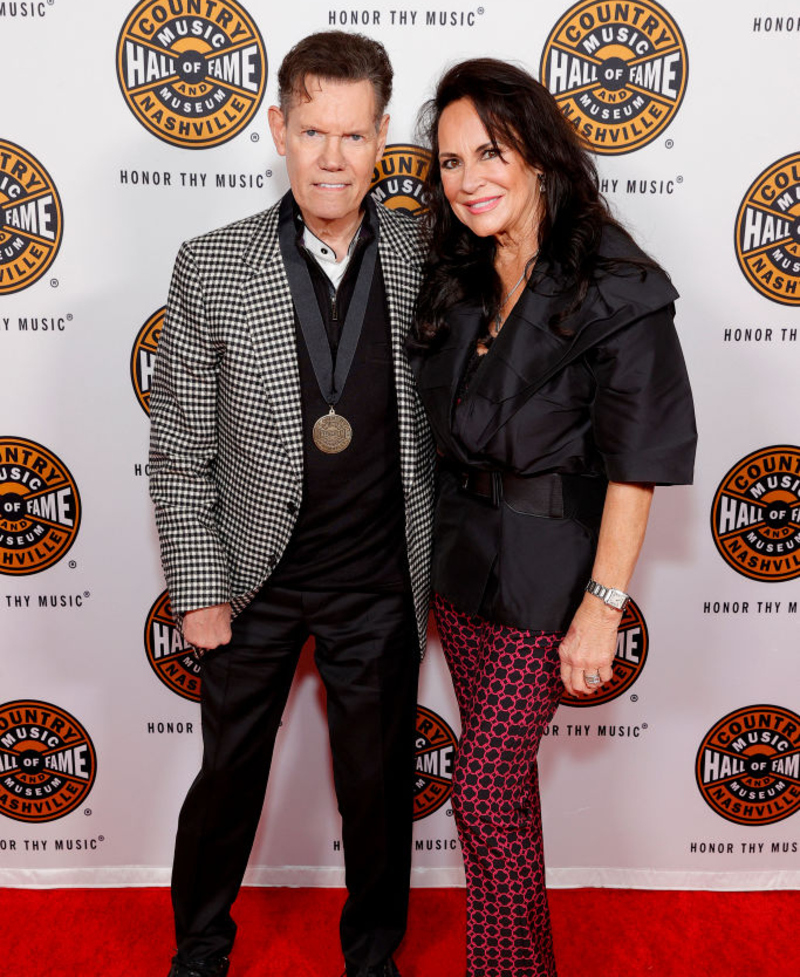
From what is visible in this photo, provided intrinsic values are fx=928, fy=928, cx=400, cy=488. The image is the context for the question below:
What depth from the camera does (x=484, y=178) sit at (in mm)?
1661

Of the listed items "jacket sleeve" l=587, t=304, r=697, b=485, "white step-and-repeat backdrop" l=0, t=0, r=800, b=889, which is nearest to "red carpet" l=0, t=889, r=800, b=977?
"white step-and-repeat backdrop" l=0, t=0, r=800, b=889

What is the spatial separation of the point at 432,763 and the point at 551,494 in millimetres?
1081

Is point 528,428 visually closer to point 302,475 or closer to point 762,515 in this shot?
point 302,475

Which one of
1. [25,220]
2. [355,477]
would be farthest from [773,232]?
[25,220]

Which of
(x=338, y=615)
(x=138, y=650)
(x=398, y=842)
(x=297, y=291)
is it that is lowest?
(x=398, y=842)

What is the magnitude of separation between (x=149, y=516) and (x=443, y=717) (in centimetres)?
91

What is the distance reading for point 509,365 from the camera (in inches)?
64.3

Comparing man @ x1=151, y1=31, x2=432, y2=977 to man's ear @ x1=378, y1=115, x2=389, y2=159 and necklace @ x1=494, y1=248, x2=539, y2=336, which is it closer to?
man's ear @ x1=378, y1=115, x2=389, y2=159

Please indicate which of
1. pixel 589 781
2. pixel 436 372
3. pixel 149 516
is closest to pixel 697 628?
pixel 589 781

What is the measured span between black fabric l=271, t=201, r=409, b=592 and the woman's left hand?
15.2 inches

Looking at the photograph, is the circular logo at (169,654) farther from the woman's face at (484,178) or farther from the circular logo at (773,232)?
the circular logo at (773,232)

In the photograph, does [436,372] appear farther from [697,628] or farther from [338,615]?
Result: [697,628]

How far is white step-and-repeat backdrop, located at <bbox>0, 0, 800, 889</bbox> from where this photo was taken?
2.03m

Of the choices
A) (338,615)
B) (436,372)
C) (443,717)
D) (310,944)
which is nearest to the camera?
(436,372)
